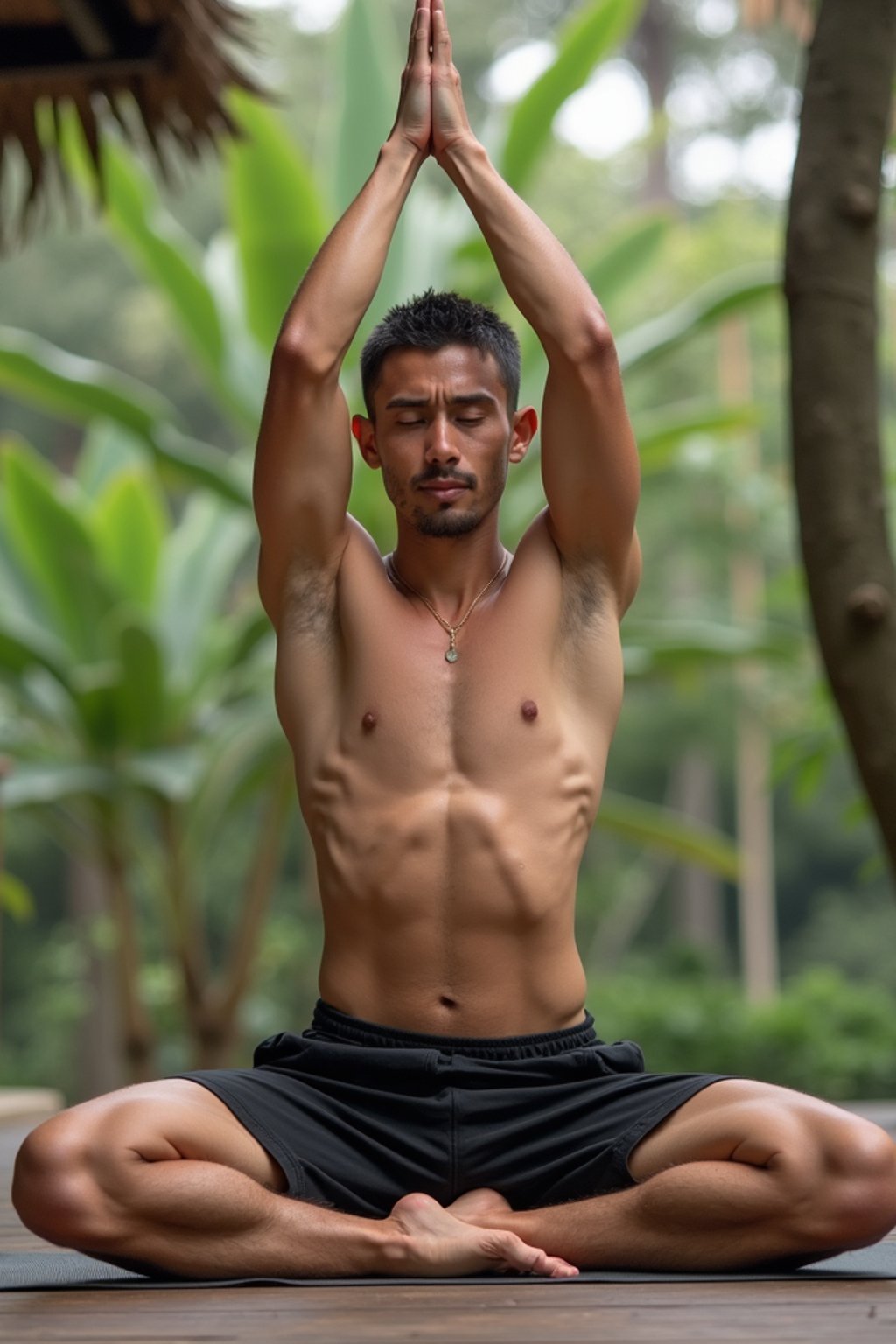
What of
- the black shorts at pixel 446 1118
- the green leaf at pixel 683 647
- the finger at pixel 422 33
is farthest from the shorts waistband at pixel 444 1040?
the green leaf at pixel 683 647

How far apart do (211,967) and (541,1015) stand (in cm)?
1305

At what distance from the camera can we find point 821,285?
3.15 m

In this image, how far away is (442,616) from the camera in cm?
258

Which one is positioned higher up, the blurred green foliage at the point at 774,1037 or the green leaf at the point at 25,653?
the green leaf at the point at 25,653

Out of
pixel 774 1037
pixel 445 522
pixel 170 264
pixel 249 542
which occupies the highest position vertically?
pixel 170 264

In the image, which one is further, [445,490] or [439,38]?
[439,38]

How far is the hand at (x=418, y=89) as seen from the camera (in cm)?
260

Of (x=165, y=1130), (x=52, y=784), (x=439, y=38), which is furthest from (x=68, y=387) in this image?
(x=165, y=1130)

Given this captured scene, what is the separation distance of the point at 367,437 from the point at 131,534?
4915 millimetres

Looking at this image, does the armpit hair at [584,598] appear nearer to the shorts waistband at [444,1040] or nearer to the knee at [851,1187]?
the shorts waistband at [444,1040]

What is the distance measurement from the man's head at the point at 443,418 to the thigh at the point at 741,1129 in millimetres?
843

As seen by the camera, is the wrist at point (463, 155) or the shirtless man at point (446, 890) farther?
the wrist at point (463, 155)

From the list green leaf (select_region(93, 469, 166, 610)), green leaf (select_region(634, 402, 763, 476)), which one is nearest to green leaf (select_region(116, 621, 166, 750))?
green leaf (select_region(93, 469, 166, 610))

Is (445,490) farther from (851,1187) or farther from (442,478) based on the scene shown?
(851,1187)
